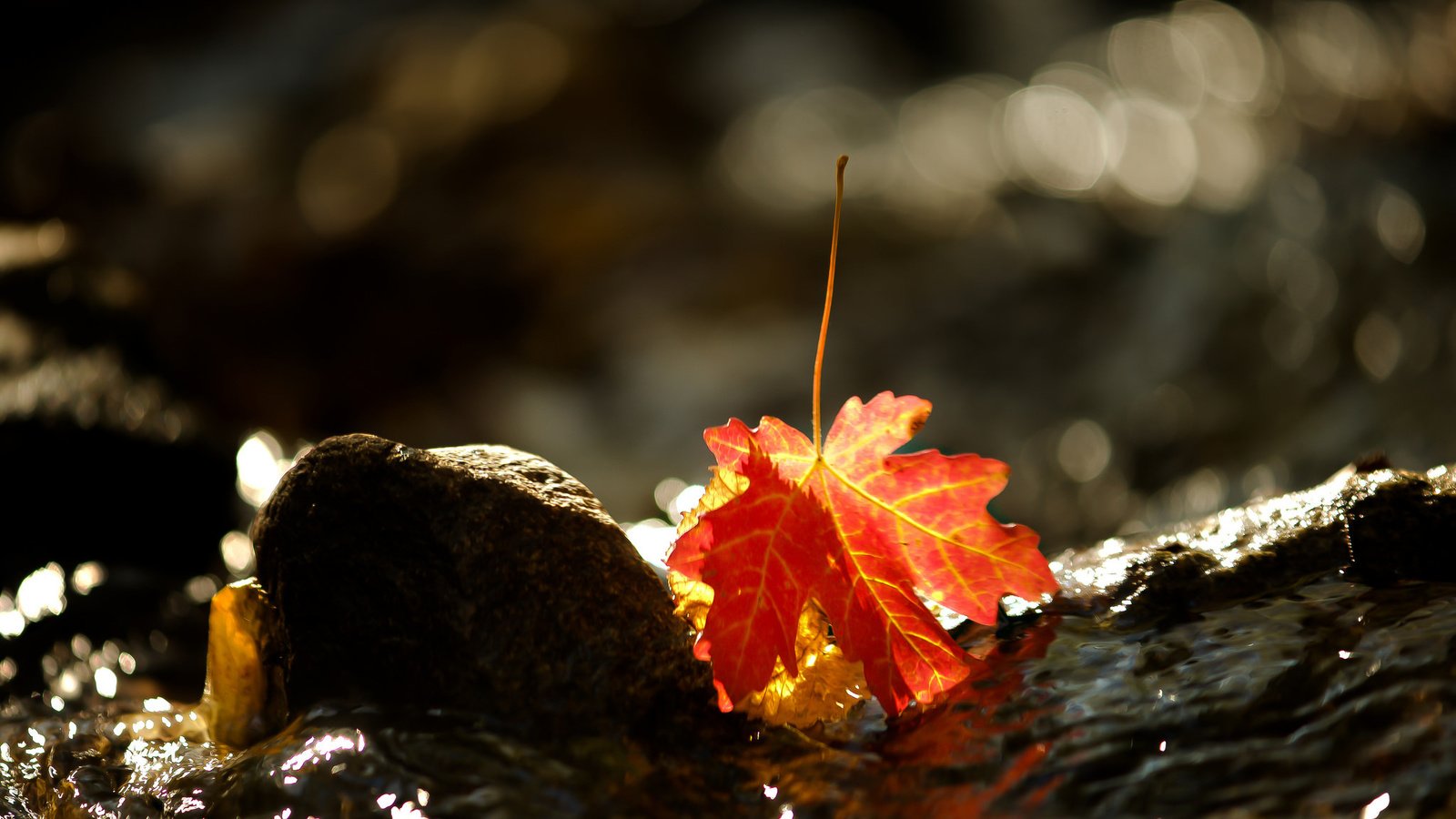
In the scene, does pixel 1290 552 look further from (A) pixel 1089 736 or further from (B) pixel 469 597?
(B) pixel 469 597

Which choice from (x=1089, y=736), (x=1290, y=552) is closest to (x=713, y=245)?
(x=1290, y=552)

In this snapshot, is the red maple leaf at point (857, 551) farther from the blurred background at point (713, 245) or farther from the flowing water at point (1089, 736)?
the blurred background at point (713, 245)

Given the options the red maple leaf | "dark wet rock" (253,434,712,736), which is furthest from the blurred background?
the red maple leaf

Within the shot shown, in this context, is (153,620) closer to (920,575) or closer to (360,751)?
(360,751)

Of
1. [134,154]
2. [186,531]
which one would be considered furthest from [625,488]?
[134,154]

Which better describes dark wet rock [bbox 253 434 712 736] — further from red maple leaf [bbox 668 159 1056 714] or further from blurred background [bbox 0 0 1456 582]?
blurred background [bbox 0 0 1456 582]
